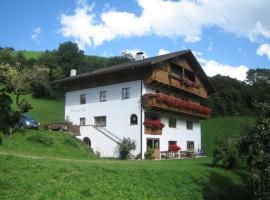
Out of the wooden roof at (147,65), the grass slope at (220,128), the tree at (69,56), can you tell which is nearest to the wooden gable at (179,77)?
the wooden roof at (147,65)

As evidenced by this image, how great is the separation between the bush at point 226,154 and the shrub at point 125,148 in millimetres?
8335

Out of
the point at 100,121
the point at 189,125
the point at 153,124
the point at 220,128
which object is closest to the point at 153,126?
the point at 153,124

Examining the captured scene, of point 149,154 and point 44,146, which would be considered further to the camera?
point 149,154

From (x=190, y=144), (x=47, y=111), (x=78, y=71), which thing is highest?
(x=78, y=71)

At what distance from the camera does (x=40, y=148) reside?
80.0 feet

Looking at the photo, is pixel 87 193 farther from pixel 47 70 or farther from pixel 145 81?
pixel 47 70

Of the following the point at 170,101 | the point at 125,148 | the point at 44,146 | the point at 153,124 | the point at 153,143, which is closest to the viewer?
the point at 44,146

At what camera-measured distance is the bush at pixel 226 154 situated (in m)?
23.8

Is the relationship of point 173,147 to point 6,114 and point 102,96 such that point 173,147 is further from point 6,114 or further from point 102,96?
point 6,114

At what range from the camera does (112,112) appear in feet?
116

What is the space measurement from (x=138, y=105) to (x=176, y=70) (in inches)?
302

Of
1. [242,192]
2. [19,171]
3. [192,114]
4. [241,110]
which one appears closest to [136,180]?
[19,171]

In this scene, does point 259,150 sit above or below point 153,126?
below

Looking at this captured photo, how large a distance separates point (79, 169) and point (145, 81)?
710 inches
